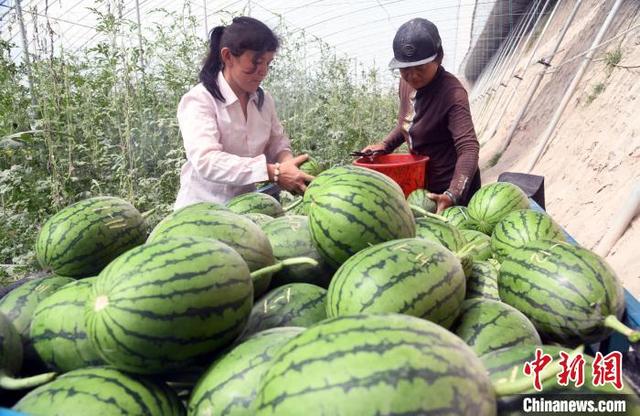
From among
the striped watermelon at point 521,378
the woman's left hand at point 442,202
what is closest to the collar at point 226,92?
the woman's left hand at point 442,202

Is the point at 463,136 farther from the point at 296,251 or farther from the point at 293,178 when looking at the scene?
the point at 296,251

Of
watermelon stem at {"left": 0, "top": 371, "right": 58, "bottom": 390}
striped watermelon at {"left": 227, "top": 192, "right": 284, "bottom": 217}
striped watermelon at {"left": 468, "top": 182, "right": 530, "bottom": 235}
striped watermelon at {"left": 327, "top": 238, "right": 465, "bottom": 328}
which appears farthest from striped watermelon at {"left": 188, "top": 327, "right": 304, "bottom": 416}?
striped watermelon at {"left": 468, "top": 182, "right": 530, "bottom": 235}

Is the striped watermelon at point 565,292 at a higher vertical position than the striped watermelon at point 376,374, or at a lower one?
lower

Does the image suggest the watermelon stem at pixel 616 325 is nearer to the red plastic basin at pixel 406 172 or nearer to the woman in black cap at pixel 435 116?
the woman in black cap at pixel 435 116

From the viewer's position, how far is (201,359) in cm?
139

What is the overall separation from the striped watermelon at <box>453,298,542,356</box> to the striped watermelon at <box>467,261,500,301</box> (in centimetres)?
27

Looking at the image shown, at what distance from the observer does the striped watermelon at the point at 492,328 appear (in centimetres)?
150

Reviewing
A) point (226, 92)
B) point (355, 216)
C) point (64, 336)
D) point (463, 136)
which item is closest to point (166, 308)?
point (64, 336)

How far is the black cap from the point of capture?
3.81 metres

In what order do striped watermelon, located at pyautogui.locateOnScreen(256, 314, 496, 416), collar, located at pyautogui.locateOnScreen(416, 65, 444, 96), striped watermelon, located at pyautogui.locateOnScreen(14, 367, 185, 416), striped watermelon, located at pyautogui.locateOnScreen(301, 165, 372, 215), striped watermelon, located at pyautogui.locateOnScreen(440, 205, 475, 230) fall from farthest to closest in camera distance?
collar, located at pyautogui.locateOnScreen(416, 65, 444, 96)
striped watermelon, located at pyautogui.locateOnScreen(440, 205, 475, 230)
striped watermelon, located at pyautogui.locateOnScreen(301, 165, 372, 215)
striped watermelon, located at pyautogui.locateOnScreen(14, 367, 185, 416)
striped watermelon, located at pyautogui.locateOnScreen(256, 314, 496, 416)

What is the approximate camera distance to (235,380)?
4.08 feet

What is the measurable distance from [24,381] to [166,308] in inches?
16.6

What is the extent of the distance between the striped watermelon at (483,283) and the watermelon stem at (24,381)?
141cm

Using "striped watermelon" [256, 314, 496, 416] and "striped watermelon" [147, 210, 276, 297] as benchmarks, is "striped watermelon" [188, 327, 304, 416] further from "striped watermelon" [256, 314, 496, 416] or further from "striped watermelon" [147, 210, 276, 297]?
"striped watermelon" [147, 210, 276, 297]
